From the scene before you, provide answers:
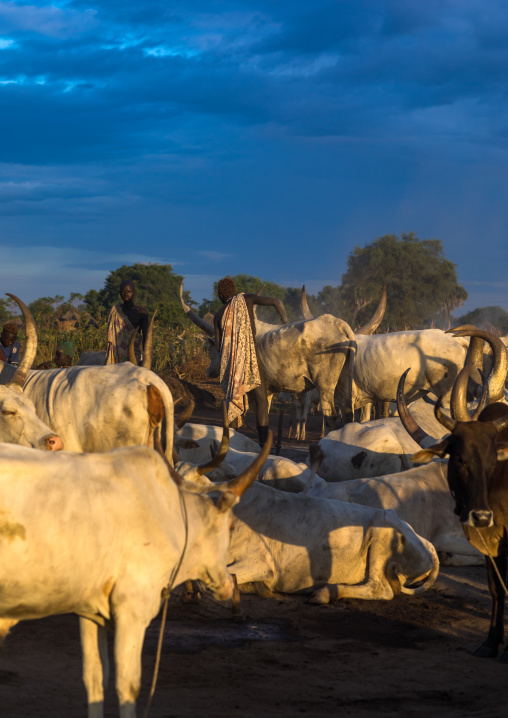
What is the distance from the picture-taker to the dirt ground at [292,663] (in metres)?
4.36

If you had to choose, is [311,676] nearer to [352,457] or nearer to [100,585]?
[100,585]

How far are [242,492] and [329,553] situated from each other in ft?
9.73

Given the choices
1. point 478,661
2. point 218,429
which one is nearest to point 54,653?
point 478,661

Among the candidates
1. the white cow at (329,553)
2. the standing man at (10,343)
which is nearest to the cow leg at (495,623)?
the white cow at (329,553)

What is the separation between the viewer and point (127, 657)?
11.6ft

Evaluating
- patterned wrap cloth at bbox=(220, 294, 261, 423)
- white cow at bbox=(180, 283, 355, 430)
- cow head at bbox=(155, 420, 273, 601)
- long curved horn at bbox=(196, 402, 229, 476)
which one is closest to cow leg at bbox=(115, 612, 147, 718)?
cow head at bbox=(155, 420, 273, 601)

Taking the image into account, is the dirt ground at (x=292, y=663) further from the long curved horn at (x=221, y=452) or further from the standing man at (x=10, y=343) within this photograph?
the standing man at (x=10, y=343)

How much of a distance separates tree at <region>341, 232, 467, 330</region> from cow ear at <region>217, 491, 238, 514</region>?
45.2 m

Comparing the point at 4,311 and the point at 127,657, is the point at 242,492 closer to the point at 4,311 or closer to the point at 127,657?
the point at 127,657

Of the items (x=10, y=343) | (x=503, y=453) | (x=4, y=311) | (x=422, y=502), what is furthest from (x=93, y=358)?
(x=4, y=311)

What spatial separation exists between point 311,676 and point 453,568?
3.19 metres

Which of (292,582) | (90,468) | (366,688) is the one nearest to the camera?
(90,468)

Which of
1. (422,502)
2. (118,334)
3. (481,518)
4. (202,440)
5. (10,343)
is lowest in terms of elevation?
(422,502)

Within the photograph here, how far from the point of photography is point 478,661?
17.4 ft
